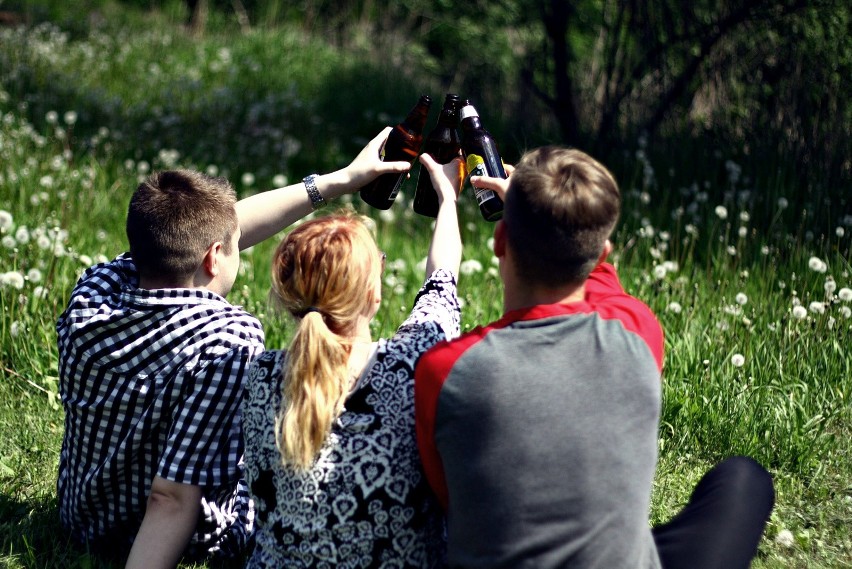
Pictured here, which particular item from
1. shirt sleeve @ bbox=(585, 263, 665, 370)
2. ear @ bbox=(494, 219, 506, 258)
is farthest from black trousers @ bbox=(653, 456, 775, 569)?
ear @ bbox=(494, 219, 506, 258)

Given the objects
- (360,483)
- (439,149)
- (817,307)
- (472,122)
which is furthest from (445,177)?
(817,307)

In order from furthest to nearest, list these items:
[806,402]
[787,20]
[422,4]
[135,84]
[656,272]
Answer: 1. [422,4]
2. [135,84]
3. [787,20]
4. [656,272]
5. [806,402]

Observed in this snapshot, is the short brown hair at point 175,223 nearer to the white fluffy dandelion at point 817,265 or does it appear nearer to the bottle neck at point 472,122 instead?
the bottle neck at point 472,122

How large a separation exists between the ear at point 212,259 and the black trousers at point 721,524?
1451 mm

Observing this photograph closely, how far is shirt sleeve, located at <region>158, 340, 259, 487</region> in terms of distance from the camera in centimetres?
261

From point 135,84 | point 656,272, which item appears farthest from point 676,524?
point 135,84

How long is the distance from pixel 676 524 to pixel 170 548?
54.5 inches

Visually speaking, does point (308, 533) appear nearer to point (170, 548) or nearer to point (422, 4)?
point (170, 548)

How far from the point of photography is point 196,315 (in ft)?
8.90

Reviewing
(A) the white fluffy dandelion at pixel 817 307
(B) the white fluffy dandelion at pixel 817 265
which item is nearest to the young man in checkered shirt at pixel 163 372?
(A) the white fluffy dandelion at pixel 817 307

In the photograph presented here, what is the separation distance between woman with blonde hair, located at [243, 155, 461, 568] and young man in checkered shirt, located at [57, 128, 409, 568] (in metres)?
0.28

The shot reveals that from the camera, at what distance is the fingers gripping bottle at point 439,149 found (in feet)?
10.6

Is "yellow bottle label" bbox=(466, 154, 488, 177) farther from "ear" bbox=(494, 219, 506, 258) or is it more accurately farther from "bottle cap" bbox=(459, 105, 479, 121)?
"ear" bbox=(494, 219, 506, 258)

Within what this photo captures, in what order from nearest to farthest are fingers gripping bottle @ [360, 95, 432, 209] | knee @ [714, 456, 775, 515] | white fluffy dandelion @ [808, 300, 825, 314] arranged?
knee @ [714, 456, 775, 515] → fingers gripping bottle @ [360, 95, 432, 209] → white fluffy dandelion @ [808, 300, 825, 314]
